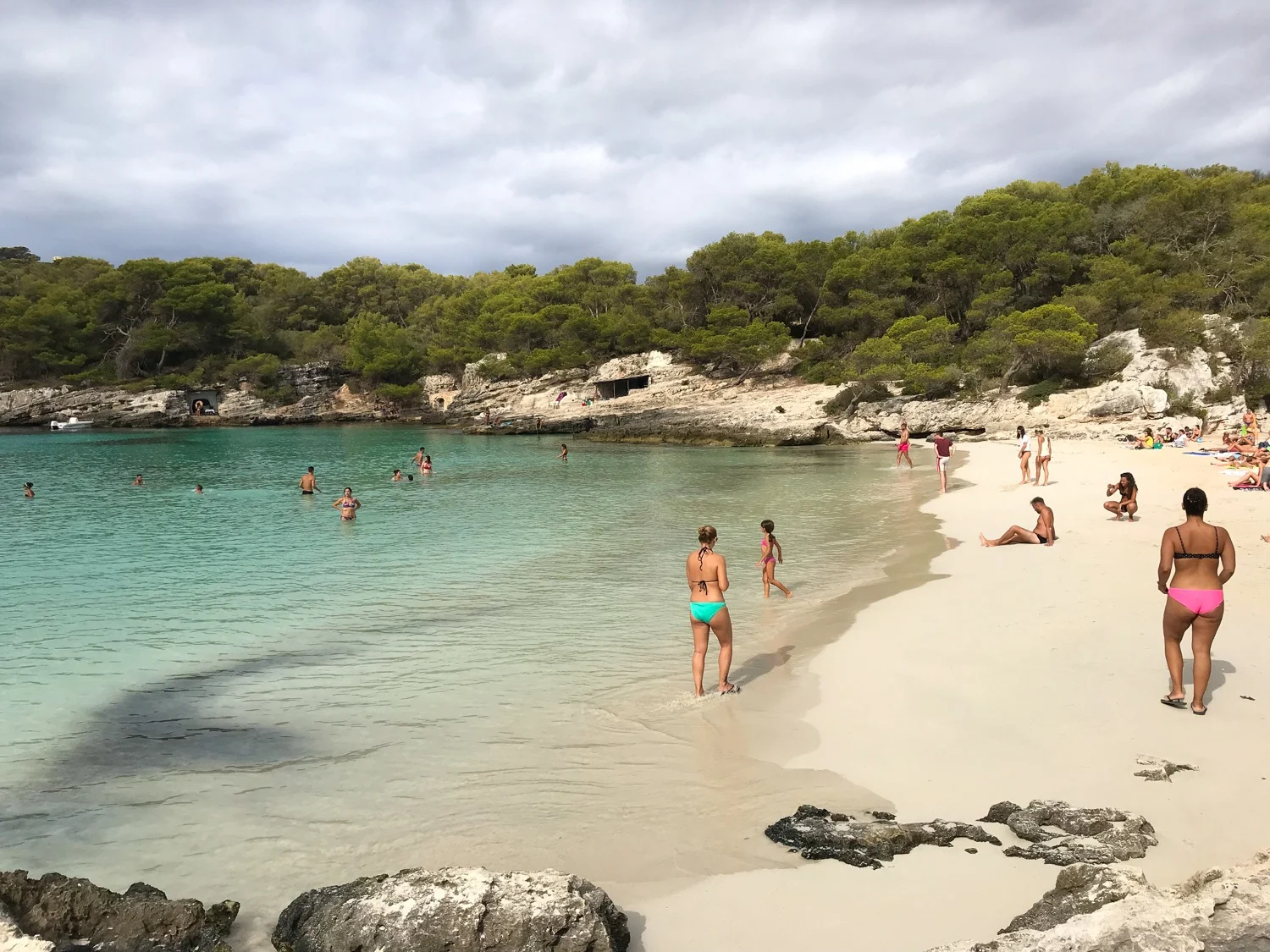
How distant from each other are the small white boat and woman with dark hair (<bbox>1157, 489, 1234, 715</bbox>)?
7944 cm

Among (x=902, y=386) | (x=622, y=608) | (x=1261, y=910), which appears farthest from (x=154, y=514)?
(x=902, y=386)

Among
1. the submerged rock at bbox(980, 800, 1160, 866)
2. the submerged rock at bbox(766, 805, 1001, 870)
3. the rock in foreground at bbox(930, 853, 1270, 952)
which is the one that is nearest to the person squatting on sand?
the submerged rock at bbox(766, 805, 1001, 870)

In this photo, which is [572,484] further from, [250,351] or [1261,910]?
[250,351]

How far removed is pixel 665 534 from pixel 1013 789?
11.8 m

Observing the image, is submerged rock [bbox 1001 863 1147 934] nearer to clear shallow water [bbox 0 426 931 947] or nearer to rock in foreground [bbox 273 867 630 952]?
clear shallow water [bbox 0 426 931 947]

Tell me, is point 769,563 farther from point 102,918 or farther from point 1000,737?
point 102,918

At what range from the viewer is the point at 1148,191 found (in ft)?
158

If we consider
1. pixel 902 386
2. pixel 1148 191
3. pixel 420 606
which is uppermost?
pixel 1148 191

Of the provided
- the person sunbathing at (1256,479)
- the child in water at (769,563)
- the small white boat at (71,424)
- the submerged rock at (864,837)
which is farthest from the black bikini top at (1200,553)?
the small white boat at (71,424)

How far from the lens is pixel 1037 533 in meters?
12.8

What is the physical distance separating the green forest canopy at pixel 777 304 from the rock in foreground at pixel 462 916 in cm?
3964

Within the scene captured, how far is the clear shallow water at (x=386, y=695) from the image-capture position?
4.92 meters

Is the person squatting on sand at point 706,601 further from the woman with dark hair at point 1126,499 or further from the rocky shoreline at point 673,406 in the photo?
the rocky shoreline at point 673,406

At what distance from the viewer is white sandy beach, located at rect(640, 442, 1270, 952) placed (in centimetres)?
383
